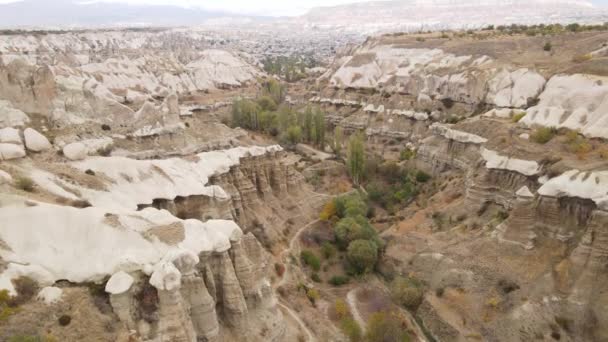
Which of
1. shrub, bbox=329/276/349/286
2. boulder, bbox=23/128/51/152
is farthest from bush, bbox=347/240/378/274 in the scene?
boulder, bbox=23/128/51/152

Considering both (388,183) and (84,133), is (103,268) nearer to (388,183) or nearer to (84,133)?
(84,133)

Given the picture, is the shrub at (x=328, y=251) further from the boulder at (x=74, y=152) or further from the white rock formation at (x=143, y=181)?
the boulder at (x=74, y=152)

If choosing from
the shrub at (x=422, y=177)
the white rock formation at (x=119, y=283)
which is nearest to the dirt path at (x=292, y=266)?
the white rock formation at (x=119, y=283)

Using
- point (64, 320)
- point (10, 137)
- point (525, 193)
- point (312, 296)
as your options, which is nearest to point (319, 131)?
point (525, 193)

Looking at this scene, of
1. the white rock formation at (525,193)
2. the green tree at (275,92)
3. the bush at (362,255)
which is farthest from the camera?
the green tree at (275,92)

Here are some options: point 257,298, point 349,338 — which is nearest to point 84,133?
point 257,298

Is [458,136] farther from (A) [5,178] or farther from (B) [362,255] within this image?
(A) [5,178]
